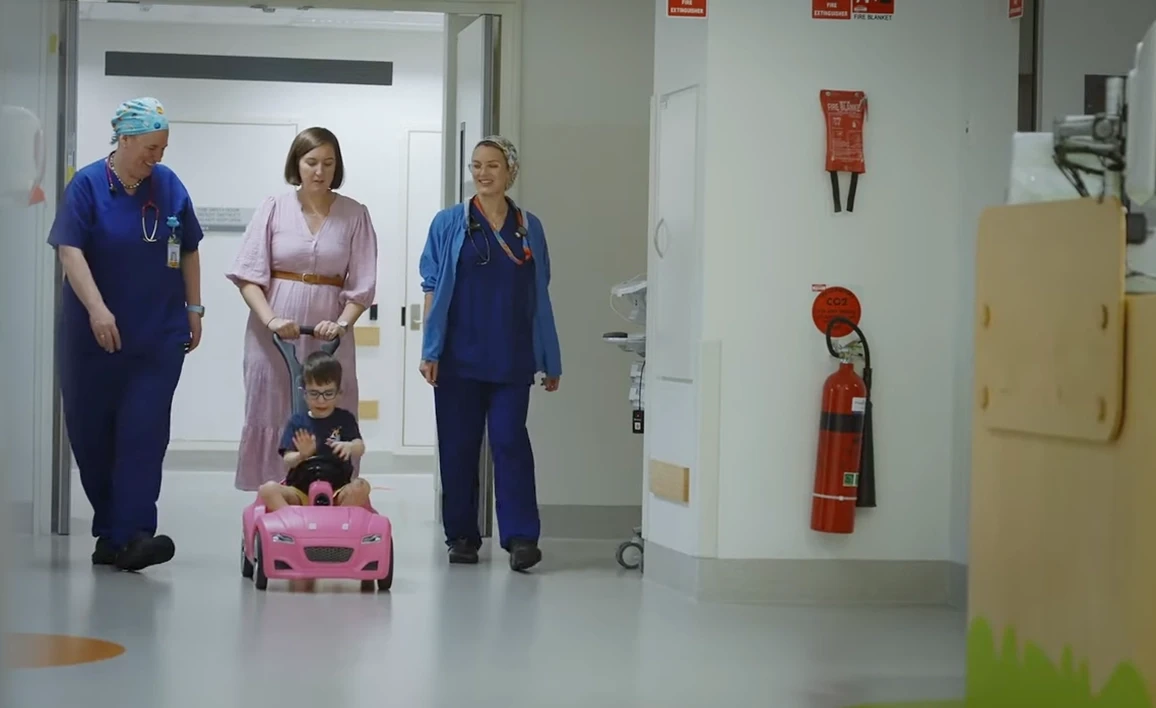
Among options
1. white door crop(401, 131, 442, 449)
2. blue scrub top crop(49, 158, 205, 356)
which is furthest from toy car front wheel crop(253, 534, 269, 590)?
white door crop(401, 131, 442, 449)

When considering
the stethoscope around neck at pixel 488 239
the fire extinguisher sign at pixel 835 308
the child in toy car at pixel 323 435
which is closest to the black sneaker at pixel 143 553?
the child in toy car at pixel 323 435

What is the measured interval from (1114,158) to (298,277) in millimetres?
3739

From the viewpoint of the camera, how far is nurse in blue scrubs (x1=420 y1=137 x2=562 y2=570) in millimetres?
5859

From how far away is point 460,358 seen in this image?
587cm

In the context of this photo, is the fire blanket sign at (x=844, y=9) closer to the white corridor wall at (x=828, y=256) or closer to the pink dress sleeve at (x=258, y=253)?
the white corridor wall at (x=828, y=256)

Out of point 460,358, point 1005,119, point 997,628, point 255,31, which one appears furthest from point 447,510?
point 255,31

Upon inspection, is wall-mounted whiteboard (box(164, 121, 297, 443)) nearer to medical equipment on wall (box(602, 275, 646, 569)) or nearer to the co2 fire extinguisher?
medical equipment on wall (box(602, 275, 646, 569))

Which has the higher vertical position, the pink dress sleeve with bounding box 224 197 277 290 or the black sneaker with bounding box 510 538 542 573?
the pink dress sleeve with bounding box 224 197 277 290

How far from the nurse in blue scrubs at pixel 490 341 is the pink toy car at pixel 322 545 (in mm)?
730

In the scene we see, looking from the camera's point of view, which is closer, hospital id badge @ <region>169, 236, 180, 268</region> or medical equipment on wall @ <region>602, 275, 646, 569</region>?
hospital id badge @ <region>169, 236, 180, 268</region>

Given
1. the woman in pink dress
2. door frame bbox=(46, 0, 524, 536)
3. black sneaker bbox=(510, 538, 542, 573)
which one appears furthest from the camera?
door frame bbox=(46, 0, 524, 536)

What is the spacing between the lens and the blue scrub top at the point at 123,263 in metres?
5.46

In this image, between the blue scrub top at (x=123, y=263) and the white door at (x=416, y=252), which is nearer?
the blue scrub top at (x=123, y=263)

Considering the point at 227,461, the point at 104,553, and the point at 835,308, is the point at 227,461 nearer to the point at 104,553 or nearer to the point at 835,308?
the point at 104,553
